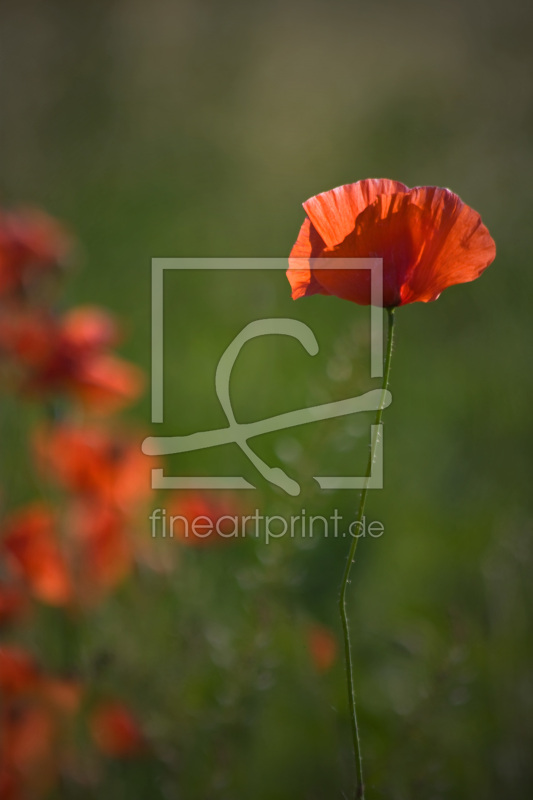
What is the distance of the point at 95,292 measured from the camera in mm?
1607

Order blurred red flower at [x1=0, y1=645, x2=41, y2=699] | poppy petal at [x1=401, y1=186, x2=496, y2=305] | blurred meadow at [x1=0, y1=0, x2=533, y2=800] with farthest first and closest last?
1. blurred meadow at [x1=0, y1=0, x2=533, y2=800]
2. blurred red flower at [x1=0, y1=645, x2=41, y2=699]
3. poppy petal at [x1=401, y1=186, x2=496, y2=305]

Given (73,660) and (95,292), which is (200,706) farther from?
(95,292)

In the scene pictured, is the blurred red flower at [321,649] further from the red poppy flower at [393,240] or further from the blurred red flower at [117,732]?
the red poppy flower at [393,240]

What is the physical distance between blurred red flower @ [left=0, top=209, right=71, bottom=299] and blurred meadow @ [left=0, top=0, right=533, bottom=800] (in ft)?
0.33

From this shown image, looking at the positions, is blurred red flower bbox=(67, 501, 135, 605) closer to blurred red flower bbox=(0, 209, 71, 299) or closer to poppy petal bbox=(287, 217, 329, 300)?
blurred red flower bbox=(0, 209, 71, 299)

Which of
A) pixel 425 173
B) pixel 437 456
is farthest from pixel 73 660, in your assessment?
pixel 425 173

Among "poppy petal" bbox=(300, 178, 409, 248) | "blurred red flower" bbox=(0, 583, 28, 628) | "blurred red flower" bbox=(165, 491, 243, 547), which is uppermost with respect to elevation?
"poppy petal" bbox=(300, 178, 409, 248)

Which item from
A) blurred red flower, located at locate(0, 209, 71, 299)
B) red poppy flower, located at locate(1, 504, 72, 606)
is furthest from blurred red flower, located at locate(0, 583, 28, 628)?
blurred red flower, located at locate(0, 209, 71, 299)

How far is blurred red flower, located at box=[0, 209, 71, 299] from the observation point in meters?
0.77

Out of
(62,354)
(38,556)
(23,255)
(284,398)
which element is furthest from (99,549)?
(284,398)

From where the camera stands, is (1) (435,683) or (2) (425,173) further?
(2) (425,173)

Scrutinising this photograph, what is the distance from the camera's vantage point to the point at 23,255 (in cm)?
77

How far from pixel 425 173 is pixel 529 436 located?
68 centimetres

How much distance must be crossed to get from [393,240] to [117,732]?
44 centimetres
